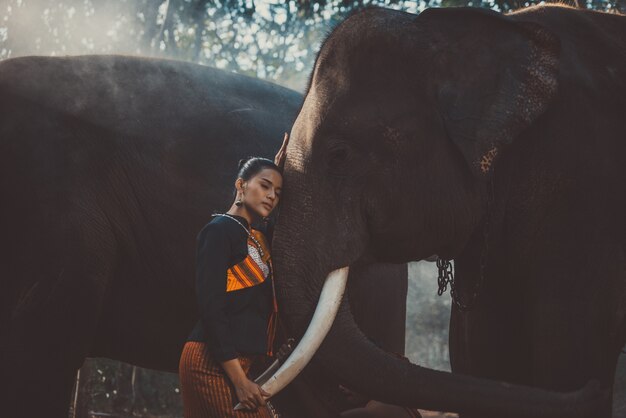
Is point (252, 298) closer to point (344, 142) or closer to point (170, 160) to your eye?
point (344, 142)

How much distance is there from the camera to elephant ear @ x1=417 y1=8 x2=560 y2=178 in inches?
116

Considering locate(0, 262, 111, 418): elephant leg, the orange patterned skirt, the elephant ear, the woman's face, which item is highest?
the elephant ear

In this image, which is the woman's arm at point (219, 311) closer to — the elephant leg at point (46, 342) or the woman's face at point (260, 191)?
the woman's face at point (260, 191)

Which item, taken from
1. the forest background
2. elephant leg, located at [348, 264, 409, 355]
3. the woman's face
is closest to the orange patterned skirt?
the woman's face

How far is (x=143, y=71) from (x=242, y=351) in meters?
1.93

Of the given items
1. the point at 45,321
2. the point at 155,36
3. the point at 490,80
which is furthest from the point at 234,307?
the point at 155,36

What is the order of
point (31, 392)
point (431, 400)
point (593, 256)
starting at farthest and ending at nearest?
point (31, 392) → point (593, 256) → point (431, 400)

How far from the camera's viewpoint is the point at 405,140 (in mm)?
2980

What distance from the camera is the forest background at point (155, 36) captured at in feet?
25.8

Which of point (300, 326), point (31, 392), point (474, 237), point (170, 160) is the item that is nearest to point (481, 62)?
point (474, 237)

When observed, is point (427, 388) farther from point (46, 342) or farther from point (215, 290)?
point (46, 342)

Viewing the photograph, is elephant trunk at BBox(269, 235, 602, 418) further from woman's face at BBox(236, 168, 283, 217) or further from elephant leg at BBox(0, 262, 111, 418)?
elephant leg at BBox(0, 262, 111, 418)

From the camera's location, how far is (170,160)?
4.09 m

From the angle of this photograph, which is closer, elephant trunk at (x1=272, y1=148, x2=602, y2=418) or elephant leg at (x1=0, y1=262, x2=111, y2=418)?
elephant trunk at (x1=272, y1=148, x2=602, y2=418)
